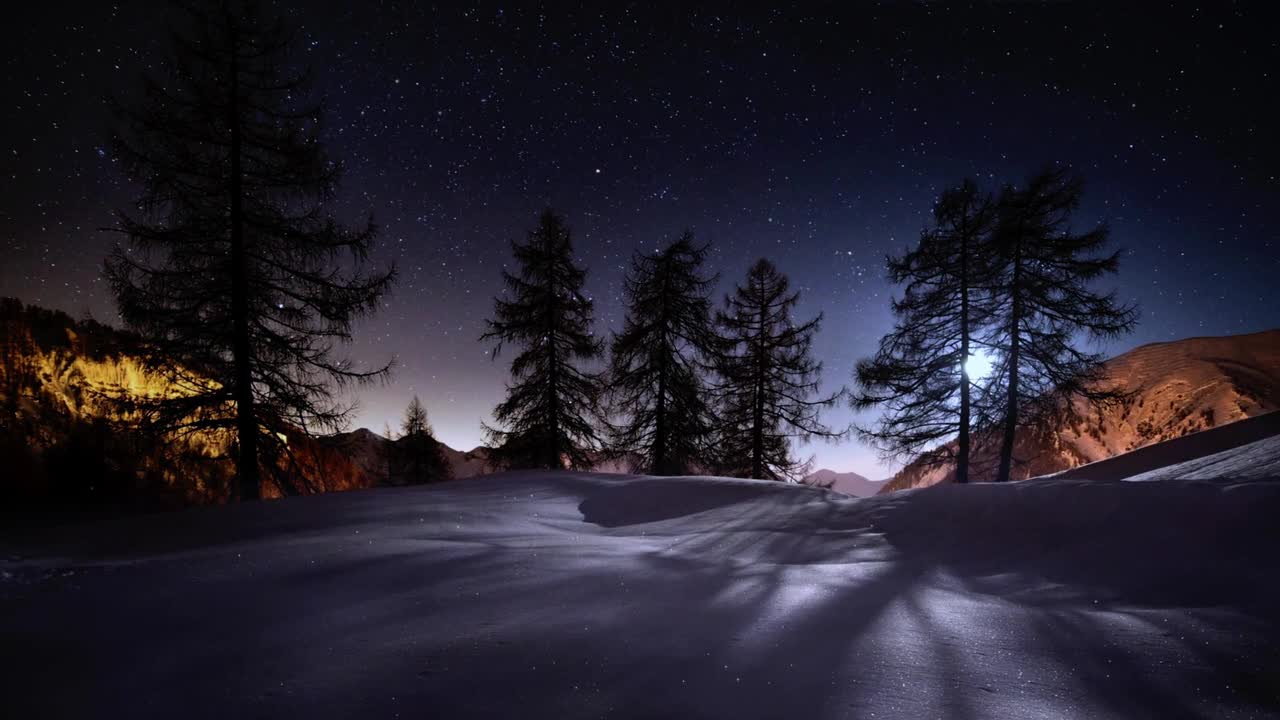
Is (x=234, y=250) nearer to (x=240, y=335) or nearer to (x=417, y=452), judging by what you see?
(x=240, y=335)

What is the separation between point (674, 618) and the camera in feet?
6.60

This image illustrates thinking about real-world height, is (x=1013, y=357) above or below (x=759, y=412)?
above

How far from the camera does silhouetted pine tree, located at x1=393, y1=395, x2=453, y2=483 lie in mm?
23469

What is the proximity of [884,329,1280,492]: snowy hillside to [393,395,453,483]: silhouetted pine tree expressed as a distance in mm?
23047

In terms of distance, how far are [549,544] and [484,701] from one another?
6.82ft

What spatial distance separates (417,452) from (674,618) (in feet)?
82.7

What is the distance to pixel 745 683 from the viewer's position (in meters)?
1.49

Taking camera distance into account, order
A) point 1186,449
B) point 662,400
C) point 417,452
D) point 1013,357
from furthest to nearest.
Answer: point 417,452, point 662,400, point 1013,357, point 1186,449

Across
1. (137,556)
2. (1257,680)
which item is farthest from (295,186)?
(1257,680)

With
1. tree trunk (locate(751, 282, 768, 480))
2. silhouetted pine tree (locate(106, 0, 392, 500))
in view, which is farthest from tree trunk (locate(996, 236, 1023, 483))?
silhouetted pine tree (locate(106, 0, 392, 500))

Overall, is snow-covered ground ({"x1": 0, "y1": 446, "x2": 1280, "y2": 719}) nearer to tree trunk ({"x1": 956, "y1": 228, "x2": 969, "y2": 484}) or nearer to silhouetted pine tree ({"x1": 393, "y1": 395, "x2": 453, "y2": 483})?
tree trunk ({"x1": 956, "y1": 228, "x2": 969, "y2": 484})

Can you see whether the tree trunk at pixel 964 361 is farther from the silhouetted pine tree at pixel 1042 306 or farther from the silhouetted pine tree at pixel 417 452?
the silhouetted pine tree at pixel 417 452

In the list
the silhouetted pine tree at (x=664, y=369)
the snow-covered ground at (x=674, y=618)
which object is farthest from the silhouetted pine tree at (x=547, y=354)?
the snow-covered ground at (x=674, y=618)

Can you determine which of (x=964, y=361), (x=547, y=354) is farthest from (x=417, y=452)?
(x=964, y=361)
